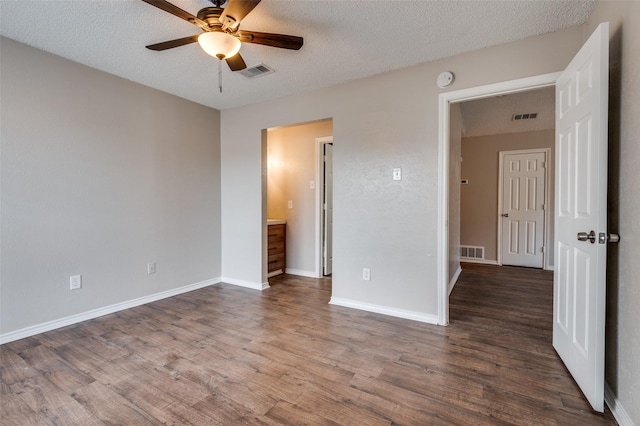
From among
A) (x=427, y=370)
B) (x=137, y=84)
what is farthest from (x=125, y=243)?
(x=427, y=370)

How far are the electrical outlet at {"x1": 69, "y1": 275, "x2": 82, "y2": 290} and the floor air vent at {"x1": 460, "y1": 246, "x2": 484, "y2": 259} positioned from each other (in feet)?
19.1

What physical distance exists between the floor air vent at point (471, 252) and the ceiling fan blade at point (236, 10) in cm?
551

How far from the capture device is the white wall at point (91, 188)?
242cm

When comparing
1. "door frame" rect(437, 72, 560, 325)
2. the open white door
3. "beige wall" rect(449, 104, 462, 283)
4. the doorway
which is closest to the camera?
the open white door

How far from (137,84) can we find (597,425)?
446 cm

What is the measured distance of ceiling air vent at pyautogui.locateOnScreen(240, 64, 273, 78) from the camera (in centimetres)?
280

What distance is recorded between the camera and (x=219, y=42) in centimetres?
184

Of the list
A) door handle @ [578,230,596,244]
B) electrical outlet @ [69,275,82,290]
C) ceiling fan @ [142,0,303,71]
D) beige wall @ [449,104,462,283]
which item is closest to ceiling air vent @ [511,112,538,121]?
beige wall @ [449,104,462,283]

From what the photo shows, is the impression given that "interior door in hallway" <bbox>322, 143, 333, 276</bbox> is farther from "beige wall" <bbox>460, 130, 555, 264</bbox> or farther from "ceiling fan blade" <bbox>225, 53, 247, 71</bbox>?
"beige wall" <bbox>460, 130, 555, 264</bbox>

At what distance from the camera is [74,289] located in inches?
109

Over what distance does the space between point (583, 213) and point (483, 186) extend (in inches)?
169

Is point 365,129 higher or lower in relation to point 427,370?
higher

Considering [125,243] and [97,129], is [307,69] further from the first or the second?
[125,243]

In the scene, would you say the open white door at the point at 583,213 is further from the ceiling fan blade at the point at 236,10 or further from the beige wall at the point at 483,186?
the beige wall at the point at 483,186
